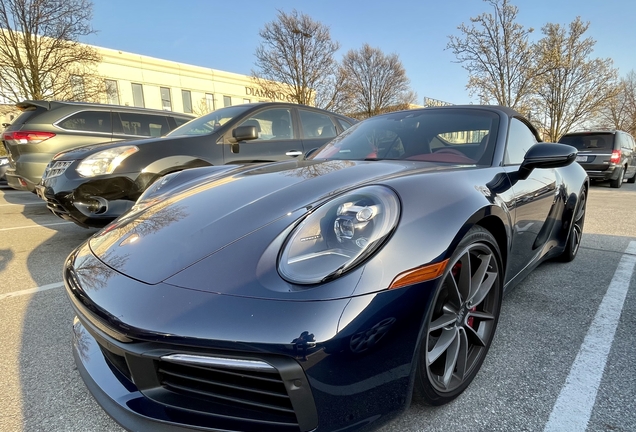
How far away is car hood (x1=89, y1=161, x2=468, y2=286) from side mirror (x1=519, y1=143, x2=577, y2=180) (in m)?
0.68

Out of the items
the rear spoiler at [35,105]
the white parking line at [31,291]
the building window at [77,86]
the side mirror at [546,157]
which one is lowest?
the white parking line at [31,291]

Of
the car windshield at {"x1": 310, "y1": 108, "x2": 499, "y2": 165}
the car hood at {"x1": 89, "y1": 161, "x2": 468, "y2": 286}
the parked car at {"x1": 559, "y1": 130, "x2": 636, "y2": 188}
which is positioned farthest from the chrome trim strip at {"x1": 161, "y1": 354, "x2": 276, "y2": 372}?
the parked car at {"x1": 559, "y1": 130, "x2": 636, "y2": 188}

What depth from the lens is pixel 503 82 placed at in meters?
16.8

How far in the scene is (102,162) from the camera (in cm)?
337

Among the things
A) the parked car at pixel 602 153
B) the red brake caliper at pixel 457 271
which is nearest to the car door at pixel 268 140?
the red brake caliper at pixel 457 271

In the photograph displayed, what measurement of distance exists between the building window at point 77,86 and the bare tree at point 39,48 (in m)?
0.29

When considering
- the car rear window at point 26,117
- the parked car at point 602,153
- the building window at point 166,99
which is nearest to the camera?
the car rear window at point 26,117

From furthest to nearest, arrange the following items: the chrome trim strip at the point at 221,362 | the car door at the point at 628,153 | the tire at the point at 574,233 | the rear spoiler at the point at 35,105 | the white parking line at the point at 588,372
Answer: the car door at the point at 628,153 < the rear spoiler at the point at 35,105 < the tire at the point at 574,233 < the white parking line at the point at 588,372 < the chrome trim strip at the point at 221,362

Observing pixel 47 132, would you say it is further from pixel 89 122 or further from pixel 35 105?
pixel 89 122

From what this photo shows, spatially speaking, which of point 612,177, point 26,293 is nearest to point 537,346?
point 26,293

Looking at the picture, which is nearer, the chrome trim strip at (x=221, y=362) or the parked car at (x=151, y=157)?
the chrome trim strip at (x=221, y=362)

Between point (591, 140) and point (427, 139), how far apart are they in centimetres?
1108

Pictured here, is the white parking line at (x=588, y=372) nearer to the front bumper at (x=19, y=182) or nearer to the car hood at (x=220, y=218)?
the car hood at (x=220, y=218)

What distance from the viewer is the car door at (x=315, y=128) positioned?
500 centimetres
